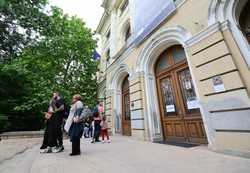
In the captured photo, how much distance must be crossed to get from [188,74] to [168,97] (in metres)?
1.34

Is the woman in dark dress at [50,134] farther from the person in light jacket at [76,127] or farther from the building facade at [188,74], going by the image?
the building facade at [188,74]

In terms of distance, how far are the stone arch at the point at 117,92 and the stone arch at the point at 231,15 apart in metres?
5.74

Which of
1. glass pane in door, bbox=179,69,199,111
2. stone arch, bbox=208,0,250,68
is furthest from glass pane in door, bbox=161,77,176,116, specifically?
stone arch, bbox=208,0,250,68

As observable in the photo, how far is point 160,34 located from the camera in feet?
19.8

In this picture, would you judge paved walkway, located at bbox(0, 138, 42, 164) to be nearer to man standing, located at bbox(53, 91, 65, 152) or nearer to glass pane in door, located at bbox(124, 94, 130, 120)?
man standing, located at bbox(53, 91, 65, 152)

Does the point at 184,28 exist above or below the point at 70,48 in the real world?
below

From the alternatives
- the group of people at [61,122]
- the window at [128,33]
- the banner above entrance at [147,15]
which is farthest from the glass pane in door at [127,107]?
the group of people at [61,122]

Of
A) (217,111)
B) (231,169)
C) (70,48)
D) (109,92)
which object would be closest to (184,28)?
(217,111)

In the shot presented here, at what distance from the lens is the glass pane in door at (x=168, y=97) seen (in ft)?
19.7

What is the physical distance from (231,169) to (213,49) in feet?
9.59

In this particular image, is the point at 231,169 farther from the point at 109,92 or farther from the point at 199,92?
the point at 109,92

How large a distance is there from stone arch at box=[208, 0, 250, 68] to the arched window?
0.11 meters

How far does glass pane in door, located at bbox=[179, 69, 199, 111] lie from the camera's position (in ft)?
16.9

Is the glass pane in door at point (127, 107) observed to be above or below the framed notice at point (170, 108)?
above
